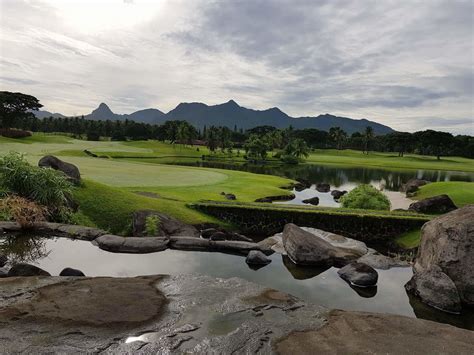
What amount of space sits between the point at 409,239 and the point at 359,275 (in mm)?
9663

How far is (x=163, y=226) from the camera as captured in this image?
66.1 feet

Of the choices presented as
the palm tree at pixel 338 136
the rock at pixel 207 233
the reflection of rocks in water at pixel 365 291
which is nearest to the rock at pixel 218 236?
the rock at pixel 207 233

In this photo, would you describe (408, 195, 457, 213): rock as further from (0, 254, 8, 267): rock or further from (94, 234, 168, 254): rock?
(0, 254, 8, 267): rock

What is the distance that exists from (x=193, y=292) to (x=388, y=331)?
552cm

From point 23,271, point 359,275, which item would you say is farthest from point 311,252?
point 23,271

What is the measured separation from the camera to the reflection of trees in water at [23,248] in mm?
14109

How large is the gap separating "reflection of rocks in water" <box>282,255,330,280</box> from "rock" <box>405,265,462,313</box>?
12.9ft

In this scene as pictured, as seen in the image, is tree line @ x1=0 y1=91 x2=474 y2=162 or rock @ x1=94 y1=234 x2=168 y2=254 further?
tree line @ x1=0 y1=91 x2=474 y2=162

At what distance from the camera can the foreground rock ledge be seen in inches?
299

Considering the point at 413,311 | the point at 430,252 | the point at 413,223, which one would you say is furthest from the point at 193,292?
the point at 413,223

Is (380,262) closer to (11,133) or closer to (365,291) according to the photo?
(365,291)

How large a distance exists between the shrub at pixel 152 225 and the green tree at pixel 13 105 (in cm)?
10229

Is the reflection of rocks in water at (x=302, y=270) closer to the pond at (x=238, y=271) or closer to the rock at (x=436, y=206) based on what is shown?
the pond at (x=238, y=271)

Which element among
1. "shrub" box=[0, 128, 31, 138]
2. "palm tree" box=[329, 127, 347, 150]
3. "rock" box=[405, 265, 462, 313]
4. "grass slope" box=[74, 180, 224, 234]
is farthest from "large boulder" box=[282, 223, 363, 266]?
"palm tree" box=[329, 127, 347, 150]
